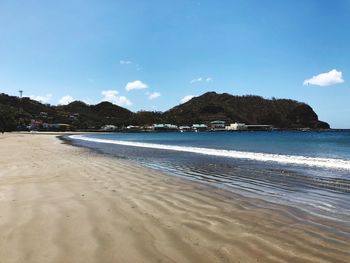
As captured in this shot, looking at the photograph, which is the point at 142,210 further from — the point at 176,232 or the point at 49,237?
the point at 49,237

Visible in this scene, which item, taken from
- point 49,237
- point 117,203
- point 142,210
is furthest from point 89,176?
point 49,237

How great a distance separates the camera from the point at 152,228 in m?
5.84

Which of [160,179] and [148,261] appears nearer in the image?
[148,261]

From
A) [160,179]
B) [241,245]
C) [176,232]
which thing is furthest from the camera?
[160,179]

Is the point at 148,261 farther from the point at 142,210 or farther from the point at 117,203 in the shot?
the point at 117,203

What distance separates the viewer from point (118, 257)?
4.48 meters

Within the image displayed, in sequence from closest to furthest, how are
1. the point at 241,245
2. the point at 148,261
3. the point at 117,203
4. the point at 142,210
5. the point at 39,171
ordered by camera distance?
the point at 148,261 < the point at 241,245 < the point at 142,210 < the point at 117,203 < the point at 39,171

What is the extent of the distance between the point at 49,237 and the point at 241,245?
2.75 m

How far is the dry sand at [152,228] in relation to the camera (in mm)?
4629

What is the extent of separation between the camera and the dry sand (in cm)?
463

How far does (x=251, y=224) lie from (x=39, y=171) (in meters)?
9.58

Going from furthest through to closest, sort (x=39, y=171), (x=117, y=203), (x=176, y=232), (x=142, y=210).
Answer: (x=39, y=171)
(x=117, y=203)
(x=142, y=210)
(x=176, y=232)

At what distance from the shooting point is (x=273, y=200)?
339 inches

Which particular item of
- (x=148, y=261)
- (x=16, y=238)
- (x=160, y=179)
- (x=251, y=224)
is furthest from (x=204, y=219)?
(x=160, y=179)
